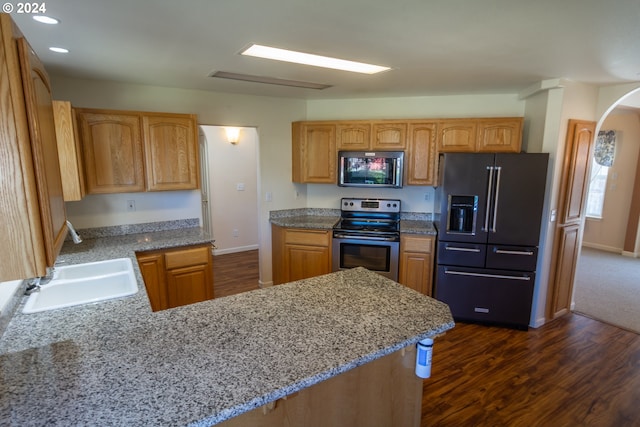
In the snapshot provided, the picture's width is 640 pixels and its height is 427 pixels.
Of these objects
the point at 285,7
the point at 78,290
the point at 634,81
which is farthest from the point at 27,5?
the point at 634,81

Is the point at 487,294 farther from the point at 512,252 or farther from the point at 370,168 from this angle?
the point at 370,168

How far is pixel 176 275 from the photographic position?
2988 mm

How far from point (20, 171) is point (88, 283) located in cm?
169

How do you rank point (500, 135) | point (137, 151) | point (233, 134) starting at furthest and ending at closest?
point (233, 134), point (500, 135), point (137, 151)

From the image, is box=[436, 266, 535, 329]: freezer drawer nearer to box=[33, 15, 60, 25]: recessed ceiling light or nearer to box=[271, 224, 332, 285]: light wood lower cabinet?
box=[271, 224, 332, 285]: light wood lower cabinet

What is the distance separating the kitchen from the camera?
3.09 meters

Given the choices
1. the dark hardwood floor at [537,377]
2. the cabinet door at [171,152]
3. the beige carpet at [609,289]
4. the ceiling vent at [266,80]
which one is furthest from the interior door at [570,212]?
the cabinet door at [171,152]

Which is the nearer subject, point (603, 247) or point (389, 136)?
point (389, 136)

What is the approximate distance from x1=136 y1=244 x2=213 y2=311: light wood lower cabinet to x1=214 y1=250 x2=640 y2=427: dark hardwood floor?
212 centimetres

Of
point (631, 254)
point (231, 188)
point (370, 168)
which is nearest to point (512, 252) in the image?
point (370, 168)

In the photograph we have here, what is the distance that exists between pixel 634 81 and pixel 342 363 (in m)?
3.81

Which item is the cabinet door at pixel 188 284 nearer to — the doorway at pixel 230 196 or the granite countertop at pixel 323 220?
the granite countertop at pixel 323 220

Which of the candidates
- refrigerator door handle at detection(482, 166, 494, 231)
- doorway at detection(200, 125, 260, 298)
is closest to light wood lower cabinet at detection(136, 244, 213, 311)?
doorway at detection(200, 125, 260, 298)

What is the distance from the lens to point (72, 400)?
960 millimetres
